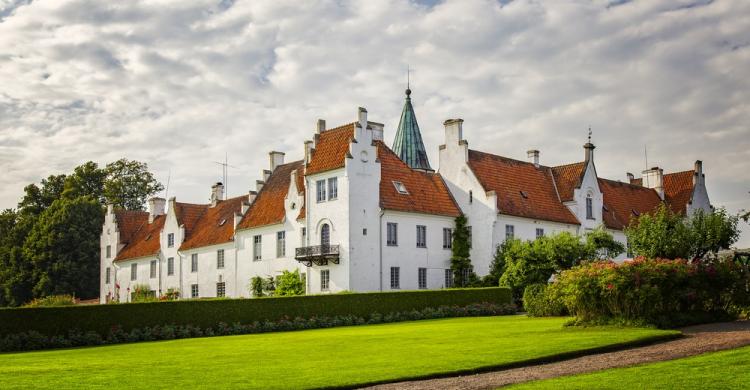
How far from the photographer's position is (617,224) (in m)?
64.8

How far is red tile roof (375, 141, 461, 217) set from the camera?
51.7 m

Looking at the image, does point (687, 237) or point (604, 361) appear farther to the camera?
point (687, 237)

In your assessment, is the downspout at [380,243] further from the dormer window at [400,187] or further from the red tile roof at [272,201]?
the red tile roof at [272,201]

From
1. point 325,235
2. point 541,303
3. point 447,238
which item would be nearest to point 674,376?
point 541,303

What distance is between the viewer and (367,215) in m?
49.6

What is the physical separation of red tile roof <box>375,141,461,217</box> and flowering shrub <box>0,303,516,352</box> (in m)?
9.23

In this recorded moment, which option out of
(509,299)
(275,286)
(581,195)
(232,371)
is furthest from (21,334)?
(581,195)

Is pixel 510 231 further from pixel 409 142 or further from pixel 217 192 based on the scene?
pixel 217 192

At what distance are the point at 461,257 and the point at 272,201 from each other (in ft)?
46.4

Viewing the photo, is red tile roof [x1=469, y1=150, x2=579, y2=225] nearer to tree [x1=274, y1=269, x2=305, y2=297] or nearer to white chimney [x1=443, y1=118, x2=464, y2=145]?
white chimney [x1=443, y1=118, x2=464, y2=145]

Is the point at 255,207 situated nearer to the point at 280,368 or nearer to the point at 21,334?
the point at 21,334

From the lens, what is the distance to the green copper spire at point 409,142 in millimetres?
74938

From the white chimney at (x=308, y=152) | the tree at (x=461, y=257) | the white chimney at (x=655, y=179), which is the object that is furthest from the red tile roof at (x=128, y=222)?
the white chimney at (x=655, y=179)

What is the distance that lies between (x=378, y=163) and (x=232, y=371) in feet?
104
